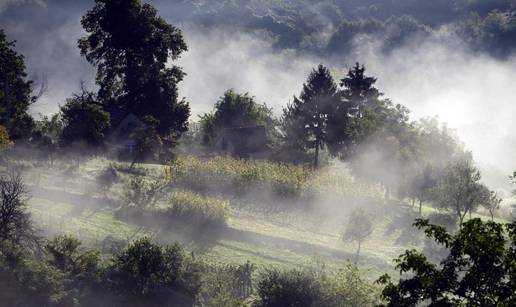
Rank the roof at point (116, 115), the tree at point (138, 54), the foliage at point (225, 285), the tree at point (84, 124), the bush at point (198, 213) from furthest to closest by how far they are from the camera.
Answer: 1. the tree at point (138, 54)
2. the roof at point (116, 115)
3. the tree at point (84, 124)
4. the bush at point (198, 213)
5. the foliage at point (225, 285)

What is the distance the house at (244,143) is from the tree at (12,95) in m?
26.8

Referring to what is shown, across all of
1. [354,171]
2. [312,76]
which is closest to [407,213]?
[354,171]

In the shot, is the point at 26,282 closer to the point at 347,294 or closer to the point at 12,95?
the point at 347,294

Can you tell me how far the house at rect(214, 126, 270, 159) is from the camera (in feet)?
214

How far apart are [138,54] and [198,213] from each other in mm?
30924

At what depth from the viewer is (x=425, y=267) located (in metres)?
12.5

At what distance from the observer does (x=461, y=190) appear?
3859 centimetres

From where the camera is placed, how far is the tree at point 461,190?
38594 millimetres

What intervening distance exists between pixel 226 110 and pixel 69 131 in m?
39.9

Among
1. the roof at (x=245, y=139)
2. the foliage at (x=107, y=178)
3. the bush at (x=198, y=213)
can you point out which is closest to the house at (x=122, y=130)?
the foliage at (x=107, y=178)

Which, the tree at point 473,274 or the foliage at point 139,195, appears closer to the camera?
the tree at point 473,274

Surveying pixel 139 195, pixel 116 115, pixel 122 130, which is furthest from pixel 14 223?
pixel 116 115

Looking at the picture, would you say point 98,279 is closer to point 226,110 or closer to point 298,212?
point 298,212

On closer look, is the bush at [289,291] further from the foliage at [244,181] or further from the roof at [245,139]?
the roof at [245,139]
